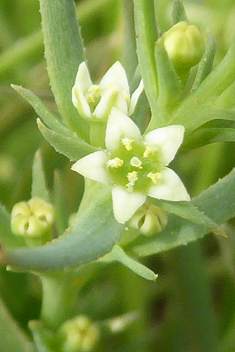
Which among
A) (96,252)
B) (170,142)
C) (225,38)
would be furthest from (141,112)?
(225,38)

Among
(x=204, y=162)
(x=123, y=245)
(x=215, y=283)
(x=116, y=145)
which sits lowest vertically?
(x=215, y=283)

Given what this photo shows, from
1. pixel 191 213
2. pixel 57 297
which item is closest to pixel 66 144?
pixel 191 213

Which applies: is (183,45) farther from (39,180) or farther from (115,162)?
(39,180)

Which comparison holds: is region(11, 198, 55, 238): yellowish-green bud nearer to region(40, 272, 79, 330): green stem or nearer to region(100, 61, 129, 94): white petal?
region(40, 272, 79, 330): green stem

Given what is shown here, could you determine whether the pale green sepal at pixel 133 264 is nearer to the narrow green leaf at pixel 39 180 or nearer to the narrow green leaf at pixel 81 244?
the narrow green leaf at pixel 81 244

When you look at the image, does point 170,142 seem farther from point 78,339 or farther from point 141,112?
point 78,339

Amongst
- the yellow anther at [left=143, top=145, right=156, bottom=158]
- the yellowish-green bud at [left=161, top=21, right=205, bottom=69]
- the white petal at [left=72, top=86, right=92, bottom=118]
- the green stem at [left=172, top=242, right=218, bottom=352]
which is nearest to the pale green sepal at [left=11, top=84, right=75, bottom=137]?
the white petal at [left=72, top=86, right=92, bottom=118]
